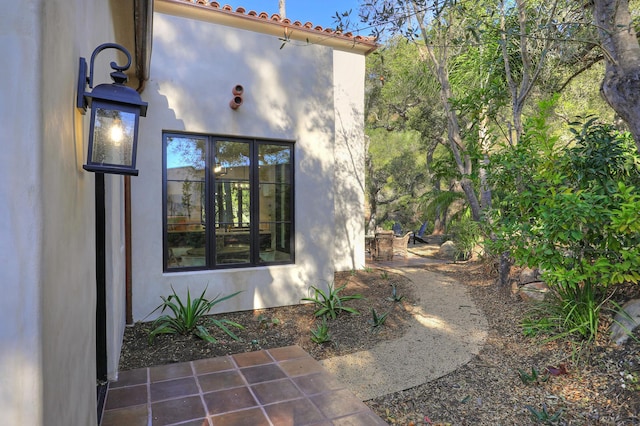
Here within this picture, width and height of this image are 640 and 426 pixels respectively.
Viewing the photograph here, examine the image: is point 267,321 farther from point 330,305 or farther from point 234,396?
point 234,396

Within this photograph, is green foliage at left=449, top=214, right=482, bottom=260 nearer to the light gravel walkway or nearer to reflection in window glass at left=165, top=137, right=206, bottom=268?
the light gravel walkway

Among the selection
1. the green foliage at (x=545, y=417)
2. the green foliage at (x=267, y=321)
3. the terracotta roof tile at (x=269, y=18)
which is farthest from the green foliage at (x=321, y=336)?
the terracotta roof tile at (x=269, y=18)

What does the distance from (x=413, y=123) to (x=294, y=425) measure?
12.0 m

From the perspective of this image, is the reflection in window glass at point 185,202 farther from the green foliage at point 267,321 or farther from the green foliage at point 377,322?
the green foliage at point 377,322

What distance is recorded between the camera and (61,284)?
146 cm

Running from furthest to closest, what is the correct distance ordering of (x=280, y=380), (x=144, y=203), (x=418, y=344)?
(x=144, y=203) < (x=418, y=344) < (x=280, y=380)

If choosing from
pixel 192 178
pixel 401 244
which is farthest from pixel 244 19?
pixel 401 244

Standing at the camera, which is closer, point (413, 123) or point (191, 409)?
point (191, 409)

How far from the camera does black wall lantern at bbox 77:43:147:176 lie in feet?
5.62

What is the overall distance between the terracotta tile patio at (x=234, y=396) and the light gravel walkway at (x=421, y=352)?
39 centimetres

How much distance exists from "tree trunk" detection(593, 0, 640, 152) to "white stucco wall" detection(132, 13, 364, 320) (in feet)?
12.3

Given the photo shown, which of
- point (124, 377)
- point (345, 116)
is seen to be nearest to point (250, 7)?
point (345, 116)

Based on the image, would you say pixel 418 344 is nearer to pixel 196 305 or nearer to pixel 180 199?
pixel 196 305

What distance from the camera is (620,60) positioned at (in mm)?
3664
